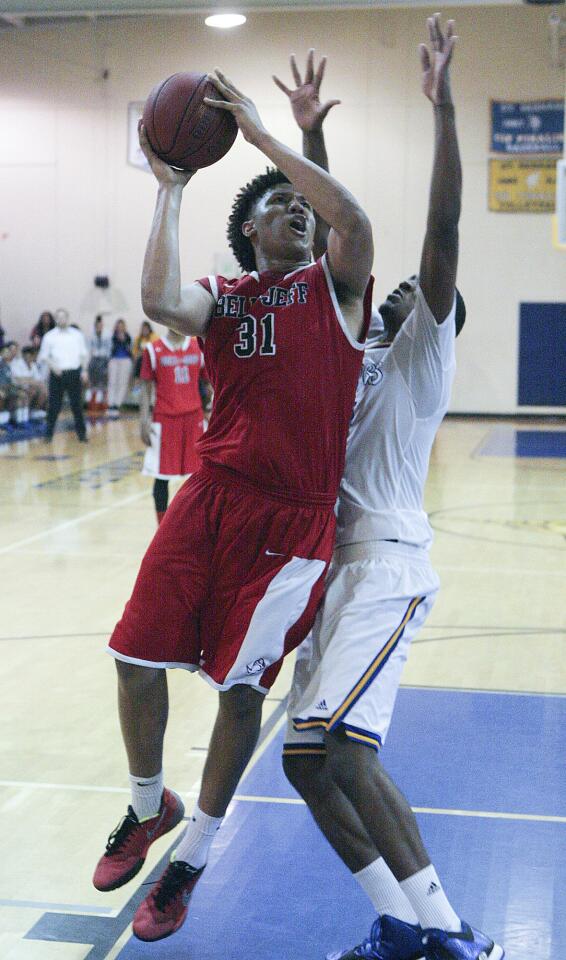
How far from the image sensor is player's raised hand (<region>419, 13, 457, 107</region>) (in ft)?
9.09

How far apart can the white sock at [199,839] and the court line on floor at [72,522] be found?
5394 millimetres

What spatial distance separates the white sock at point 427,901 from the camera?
258 cm

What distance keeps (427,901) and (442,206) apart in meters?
1.55

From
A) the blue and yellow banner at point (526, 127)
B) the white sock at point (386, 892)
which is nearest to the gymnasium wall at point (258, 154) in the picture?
the blue and yellow banner at point (526, 127)

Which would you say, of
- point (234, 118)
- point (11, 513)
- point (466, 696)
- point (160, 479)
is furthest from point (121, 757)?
point (11, 513)

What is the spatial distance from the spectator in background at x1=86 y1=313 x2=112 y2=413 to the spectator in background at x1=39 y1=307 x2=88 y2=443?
4.20 metres

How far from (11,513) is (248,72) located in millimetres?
12220

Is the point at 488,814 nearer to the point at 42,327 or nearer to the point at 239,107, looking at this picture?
the point at 239,107

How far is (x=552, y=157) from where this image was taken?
1897 centimetres

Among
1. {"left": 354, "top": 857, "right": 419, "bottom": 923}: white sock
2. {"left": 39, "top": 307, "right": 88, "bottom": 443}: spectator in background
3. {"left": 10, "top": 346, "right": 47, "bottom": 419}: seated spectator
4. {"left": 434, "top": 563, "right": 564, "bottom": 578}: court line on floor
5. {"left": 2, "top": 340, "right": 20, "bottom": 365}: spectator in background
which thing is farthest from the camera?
{"left": 10, "top": 346, "right": 47, "bottom": 419}: seated spectator

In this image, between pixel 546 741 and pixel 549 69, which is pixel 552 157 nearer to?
pixel 549 69

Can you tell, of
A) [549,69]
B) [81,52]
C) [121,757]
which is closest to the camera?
[121,757]

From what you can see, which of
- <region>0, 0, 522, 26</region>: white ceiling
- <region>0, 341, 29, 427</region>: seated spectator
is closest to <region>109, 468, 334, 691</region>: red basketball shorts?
<region>0, 0, 522, 26</region>: white ceiling

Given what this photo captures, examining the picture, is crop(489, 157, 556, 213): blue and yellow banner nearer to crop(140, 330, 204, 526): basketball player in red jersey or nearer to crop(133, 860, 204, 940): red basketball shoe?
crop(140, 330, 204, 526): basketball player in red jersey
